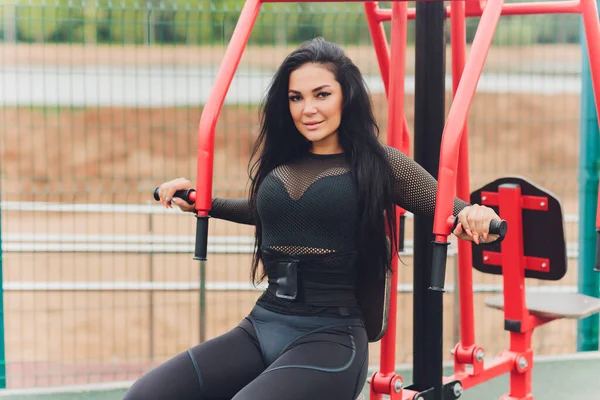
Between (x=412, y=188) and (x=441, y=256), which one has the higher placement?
(x=412, y=188)

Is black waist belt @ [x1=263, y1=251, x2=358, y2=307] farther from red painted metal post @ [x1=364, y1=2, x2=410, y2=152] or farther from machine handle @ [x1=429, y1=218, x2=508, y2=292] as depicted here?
red painted metal post @ [x1=364, y1=2, x2=410, y2=152]

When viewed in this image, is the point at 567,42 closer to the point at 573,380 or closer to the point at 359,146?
the point at 573,380

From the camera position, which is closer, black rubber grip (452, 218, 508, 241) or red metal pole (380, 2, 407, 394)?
black rubber grip (452, 218, 508, 241)

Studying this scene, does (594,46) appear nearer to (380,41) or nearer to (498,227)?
(380,41)

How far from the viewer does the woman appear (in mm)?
2041

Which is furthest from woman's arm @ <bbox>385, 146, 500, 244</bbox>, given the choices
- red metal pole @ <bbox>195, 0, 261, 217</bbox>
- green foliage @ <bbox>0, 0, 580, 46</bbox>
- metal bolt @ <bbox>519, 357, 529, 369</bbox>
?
green foliage @ <bbox>0, 0, 580, 46</bbox>

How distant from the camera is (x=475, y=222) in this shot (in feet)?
5.98

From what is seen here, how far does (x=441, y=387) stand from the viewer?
2.56 metres

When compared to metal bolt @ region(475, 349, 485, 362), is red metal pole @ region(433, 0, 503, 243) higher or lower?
higher

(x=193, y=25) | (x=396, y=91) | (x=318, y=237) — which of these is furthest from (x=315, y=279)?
(x=193, y=25)

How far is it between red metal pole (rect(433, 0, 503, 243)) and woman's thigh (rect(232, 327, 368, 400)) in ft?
1.14

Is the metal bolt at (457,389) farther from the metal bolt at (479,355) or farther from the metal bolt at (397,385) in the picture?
the metal bolt at (397,385)

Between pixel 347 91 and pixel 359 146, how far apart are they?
126mm

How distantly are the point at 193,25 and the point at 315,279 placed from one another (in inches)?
87.2
